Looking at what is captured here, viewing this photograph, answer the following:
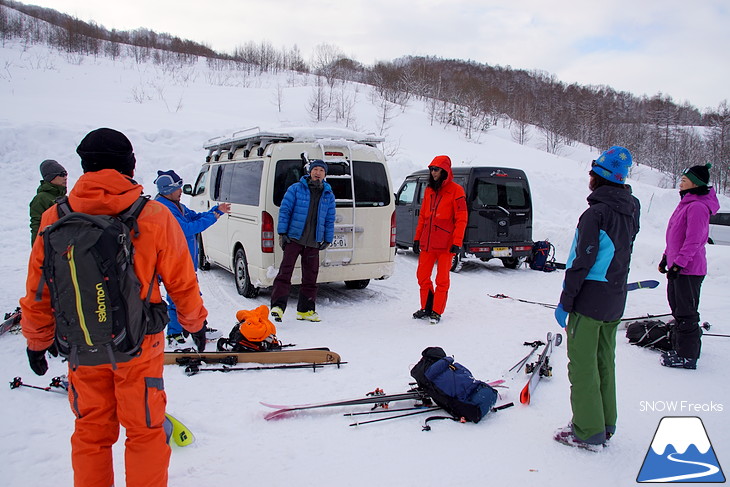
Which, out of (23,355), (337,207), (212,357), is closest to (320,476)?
(212,357)

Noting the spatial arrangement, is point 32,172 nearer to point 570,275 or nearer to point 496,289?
point 496,289

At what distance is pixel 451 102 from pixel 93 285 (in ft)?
133

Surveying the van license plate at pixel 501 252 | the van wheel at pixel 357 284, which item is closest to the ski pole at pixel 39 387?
the van wheel at pixel 357 284

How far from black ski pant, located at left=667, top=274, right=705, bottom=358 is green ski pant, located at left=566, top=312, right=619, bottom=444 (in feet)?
6.64

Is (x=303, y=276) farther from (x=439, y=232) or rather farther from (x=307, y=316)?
(x=439, y=232)

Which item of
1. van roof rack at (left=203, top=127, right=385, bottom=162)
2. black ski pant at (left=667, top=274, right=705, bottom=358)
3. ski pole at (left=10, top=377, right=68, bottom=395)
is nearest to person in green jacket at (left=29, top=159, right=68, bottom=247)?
ski pole at (left=10, top=377, right=68, bottom=395)

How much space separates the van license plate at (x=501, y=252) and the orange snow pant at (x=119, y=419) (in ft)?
26.4

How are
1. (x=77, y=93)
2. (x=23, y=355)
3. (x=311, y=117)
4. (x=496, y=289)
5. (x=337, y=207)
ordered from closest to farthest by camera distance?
(x=23, y=355) → (x=337, y=207) → (x=496, y=289) → (x=77, y=93) → (x=311, y=117)

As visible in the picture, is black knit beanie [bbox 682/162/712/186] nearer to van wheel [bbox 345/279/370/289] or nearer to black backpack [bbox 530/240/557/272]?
van wheel [bbox 345/279/370/289]

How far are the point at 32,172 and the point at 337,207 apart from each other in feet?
41.0

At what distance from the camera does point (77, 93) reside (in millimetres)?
23141

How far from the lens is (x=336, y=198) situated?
20.9 ft

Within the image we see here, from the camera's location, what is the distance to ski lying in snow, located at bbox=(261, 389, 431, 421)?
3336 millimetres

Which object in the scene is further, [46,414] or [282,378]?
[282,378]
